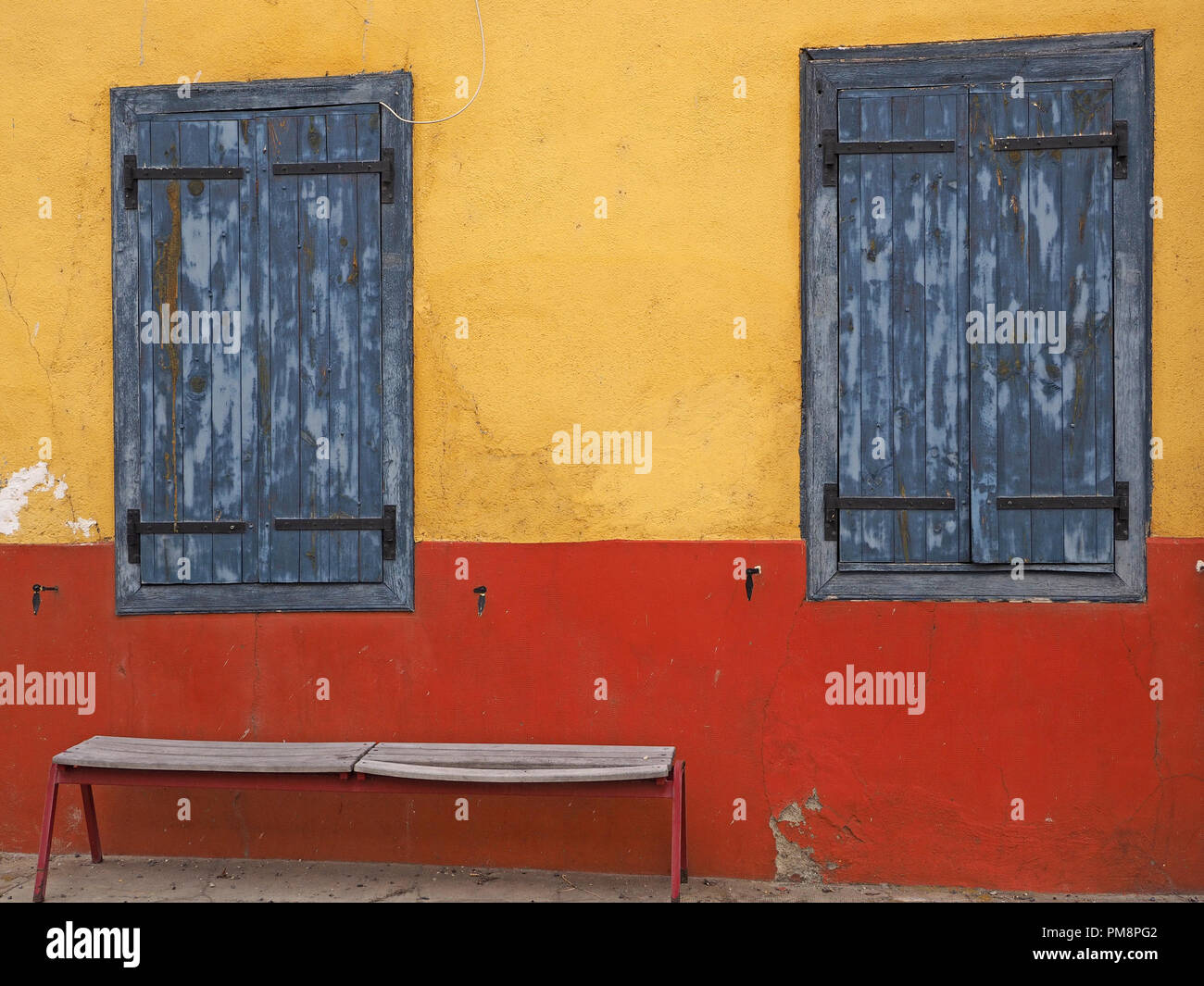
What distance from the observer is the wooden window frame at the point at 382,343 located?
402 cm

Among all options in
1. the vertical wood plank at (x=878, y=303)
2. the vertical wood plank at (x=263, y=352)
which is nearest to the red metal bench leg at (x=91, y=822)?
→ the vertical wood plank at (x=263, y=352)

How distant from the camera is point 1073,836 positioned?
3809 millimetres

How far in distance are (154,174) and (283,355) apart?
0.91m

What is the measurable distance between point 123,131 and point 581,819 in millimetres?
3340

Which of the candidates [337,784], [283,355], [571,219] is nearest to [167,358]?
[283,355]

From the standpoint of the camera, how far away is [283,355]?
4055 millimetres

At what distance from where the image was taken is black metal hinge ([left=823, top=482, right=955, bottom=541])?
152 inches

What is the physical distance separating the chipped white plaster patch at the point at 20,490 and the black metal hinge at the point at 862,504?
Answer: 3090mm

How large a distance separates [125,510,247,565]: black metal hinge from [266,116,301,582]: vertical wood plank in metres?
0.17

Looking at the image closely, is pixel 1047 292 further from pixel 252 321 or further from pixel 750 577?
pixel 252 321

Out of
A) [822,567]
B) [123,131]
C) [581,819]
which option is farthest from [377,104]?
[581,819]

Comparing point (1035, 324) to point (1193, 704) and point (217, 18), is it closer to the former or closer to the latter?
point (1193, 704)

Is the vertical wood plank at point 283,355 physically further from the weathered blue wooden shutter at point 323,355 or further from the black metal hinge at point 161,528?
the black metal hinge at point 161,528

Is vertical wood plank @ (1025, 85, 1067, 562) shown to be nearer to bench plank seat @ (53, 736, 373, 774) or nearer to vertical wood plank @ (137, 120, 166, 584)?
bench plank seat @ (53, 736, 373, 774)
